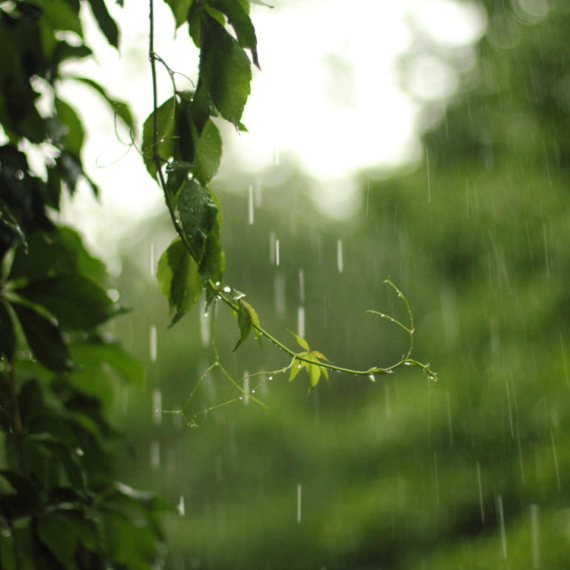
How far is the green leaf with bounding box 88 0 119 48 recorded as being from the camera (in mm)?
471

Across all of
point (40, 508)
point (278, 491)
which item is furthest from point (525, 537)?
point (40, 508)

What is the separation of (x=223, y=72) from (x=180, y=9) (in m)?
0.11

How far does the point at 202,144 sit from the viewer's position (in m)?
0.45

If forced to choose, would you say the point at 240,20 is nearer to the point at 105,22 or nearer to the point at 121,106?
the point at 105,22

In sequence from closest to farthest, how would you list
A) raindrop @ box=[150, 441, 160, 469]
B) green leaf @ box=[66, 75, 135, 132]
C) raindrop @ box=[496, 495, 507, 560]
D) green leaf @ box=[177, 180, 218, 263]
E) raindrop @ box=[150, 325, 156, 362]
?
green leaf @ box=[177, 180, 218, 263] → green leaf @ box=[66, 75, 135, 132] → raindrop @ box=[496, 495, 507, 560] → raindrop @ box=[150, 325, 156, 362] → raindrop @ box=[150, 441, 160, 469]

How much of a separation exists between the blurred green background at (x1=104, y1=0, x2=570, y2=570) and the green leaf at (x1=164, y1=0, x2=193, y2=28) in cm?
148

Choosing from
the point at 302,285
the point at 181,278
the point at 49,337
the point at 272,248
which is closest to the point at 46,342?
the point at 49,337

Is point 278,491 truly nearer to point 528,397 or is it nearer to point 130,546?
point 528,397

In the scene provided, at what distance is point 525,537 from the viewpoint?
89.4 inches

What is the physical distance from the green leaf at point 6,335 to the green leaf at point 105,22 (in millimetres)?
285

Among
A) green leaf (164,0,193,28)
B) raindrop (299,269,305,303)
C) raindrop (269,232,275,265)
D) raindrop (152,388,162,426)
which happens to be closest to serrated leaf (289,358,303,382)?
green leaf (164,0,193,28)

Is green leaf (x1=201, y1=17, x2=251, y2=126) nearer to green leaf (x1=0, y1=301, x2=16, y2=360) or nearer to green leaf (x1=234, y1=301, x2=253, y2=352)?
green leaf (x1=234, y1=301, x2=253, y2=352)

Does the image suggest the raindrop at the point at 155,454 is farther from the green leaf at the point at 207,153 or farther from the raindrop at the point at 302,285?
the green leaf at the point at 207,153

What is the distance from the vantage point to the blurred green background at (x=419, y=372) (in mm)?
2670
